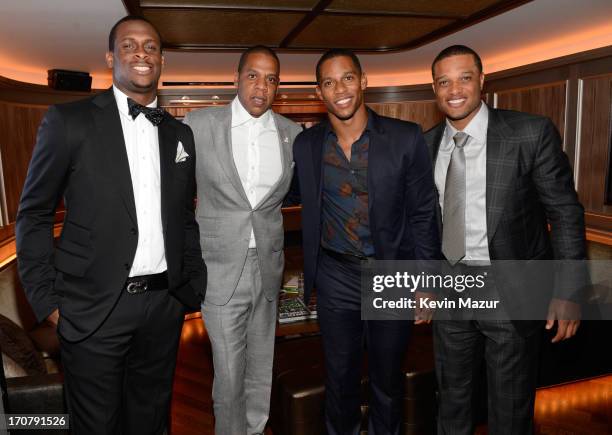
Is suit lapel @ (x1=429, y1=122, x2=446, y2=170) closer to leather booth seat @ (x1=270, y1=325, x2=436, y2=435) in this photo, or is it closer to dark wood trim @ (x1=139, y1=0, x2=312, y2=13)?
leather booth seat @ (x1=270, y1=325, x2=436, y2=435)

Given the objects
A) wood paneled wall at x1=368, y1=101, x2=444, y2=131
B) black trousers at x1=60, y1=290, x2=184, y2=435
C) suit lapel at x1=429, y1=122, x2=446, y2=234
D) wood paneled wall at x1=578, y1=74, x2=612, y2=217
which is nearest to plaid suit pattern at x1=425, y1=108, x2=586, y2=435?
suit lapel at x1=429, y1=122, x2=446, y2=234

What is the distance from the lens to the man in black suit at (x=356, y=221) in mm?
2119

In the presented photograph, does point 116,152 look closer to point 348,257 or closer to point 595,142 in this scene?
point 348,257

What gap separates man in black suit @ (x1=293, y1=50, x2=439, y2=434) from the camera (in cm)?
212

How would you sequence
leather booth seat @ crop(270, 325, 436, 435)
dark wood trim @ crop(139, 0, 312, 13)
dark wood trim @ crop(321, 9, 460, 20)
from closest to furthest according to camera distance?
leather booth seat @ crop(270, 325, 436, 435), dark wood trim @ crop(139, 0, 312, 13), dark wood trim @ crop(321, 9, 460, 20)

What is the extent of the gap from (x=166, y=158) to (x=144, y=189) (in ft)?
0.51

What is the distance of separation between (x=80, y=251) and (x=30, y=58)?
15.3 feet

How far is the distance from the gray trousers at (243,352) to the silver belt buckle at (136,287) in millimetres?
424

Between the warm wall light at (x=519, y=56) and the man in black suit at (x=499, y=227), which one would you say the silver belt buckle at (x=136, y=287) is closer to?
the man in black suit at (x=499, y=227)

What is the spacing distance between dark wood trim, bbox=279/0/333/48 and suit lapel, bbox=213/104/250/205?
1.91m

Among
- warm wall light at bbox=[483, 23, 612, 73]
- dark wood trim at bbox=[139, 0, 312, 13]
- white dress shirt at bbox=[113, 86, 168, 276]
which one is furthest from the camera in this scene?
warm wall light at bbox=[483, 23, 612, 73]

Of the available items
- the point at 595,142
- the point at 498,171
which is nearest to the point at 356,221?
the point at 498,171

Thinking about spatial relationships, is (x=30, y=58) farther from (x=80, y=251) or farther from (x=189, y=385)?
(x=80, y=251)

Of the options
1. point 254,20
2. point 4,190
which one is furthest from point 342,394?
point 4,190
